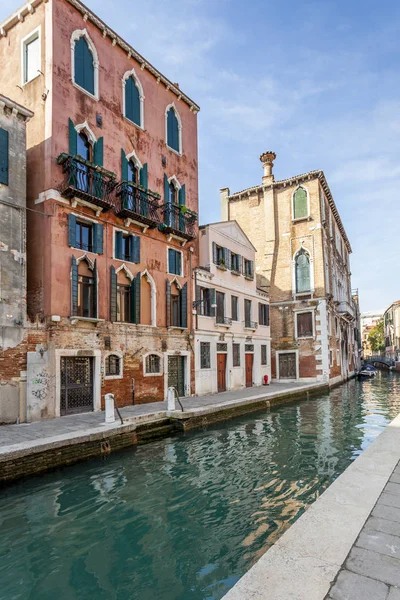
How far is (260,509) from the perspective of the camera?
597 centimetres

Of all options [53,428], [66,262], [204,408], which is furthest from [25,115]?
[204,408]

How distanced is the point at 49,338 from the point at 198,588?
9.21 metres

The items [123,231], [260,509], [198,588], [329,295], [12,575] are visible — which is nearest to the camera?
[198,588]

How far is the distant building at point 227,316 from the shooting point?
18750 mm

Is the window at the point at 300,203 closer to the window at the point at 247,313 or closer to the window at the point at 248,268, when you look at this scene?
the window at the point at 248,268

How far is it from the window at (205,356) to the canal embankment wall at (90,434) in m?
3.20

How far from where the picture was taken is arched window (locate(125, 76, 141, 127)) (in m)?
16.1

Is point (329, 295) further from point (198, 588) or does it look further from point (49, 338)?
point (198, 588)

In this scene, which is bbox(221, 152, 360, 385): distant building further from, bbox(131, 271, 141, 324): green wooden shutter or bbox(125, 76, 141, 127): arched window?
bbox(131, 271, 141, 324): green wooden shutter

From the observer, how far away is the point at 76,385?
41.5 feet

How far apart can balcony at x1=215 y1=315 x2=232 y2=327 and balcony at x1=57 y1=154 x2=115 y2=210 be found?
8.29 m

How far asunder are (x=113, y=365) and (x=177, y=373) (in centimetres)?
380

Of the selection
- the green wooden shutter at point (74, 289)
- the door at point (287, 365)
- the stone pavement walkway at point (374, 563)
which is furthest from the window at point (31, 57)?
the door at point (287, 365)

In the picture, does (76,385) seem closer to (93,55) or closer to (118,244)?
(118,244)
